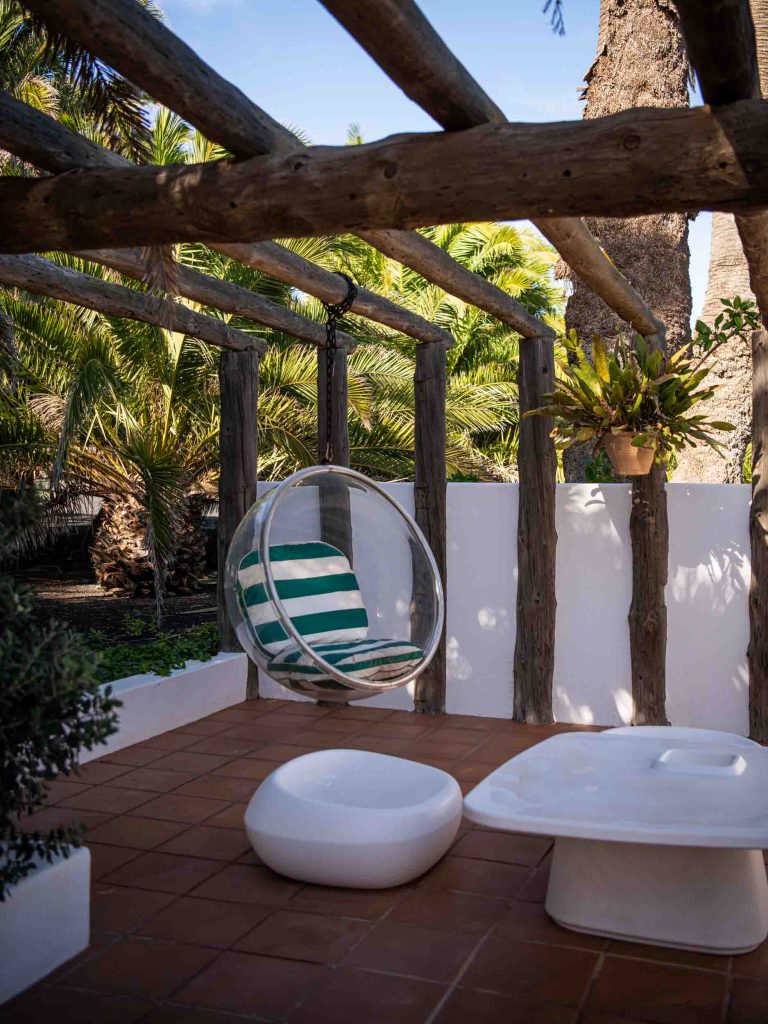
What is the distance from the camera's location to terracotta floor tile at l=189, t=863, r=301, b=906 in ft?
10.3

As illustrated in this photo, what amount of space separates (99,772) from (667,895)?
2.42 metres

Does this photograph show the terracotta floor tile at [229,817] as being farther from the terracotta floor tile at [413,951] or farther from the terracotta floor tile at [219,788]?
the terracotta floor tile at [413,951]

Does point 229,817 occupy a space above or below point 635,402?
below

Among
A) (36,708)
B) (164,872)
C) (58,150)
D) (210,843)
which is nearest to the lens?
(36,708)

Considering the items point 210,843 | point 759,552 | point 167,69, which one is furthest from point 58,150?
point 759,552

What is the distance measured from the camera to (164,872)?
331cm

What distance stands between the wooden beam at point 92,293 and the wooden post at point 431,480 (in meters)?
1.18

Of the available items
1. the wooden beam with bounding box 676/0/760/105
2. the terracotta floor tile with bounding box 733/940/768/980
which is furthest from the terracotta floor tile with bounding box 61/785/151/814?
the wooden beam with bounding box 676/0/760/105

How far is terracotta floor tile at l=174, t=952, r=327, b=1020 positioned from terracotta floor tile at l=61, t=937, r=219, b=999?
1.8 inches

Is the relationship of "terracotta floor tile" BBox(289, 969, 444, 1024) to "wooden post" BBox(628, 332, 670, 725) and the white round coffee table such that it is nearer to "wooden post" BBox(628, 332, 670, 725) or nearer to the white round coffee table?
the white round coffee table

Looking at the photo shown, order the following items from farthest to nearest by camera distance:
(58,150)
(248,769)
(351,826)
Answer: (248,769), (351,826), (58,150)

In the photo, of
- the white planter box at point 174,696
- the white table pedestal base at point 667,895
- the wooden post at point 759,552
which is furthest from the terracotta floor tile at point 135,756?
the wooden post at point 759,552

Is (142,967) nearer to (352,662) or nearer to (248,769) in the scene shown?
(352,662)

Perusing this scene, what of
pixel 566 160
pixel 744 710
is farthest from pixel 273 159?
pixel 744 710
